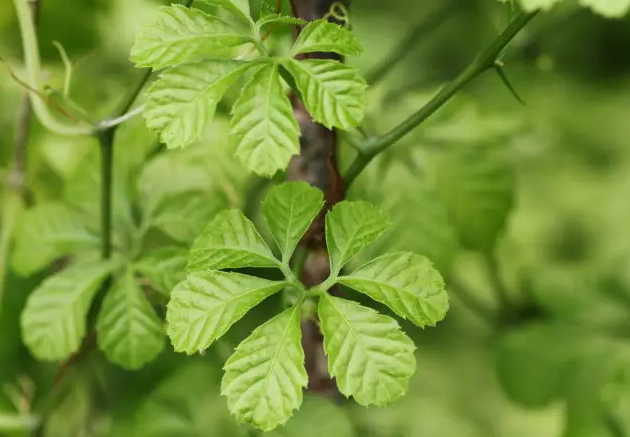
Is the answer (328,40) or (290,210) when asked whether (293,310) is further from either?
(328,40)

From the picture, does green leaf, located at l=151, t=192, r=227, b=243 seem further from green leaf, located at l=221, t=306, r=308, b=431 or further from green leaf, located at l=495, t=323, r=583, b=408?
green leaf, located at l=495, t=323, r=583, b=408

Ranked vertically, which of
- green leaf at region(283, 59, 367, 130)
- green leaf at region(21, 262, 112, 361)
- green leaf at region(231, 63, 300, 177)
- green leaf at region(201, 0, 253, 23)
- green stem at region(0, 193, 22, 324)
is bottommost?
green stem at region(0, 193, 22, 324)

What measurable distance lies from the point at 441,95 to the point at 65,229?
1.31ft

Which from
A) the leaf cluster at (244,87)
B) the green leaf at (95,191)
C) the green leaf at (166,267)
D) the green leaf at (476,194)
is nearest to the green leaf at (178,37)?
the leaf cluster at (244,87)

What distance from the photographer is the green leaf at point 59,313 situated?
0.64 m

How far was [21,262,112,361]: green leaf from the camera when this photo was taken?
0.64m

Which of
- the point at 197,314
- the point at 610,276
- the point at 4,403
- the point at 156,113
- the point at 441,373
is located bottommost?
the point at 441,373

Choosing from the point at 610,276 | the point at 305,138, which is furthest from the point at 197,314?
the point at 610,276

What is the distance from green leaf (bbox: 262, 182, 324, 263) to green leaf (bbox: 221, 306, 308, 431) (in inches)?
2.7

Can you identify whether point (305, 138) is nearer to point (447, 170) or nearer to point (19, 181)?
point (447, 170)

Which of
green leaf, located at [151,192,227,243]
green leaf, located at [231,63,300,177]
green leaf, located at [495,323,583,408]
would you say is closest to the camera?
green leaf, located at [231,63,300,177]

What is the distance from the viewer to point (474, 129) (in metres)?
0.90

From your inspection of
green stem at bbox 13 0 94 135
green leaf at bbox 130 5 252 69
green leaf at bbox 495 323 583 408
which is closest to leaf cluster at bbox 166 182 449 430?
green leaf at bbox 130 5 252 69

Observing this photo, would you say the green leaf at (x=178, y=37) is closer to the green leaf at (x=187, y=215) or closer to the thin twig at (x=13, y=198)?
the green leaf at (x=187, y=215)
